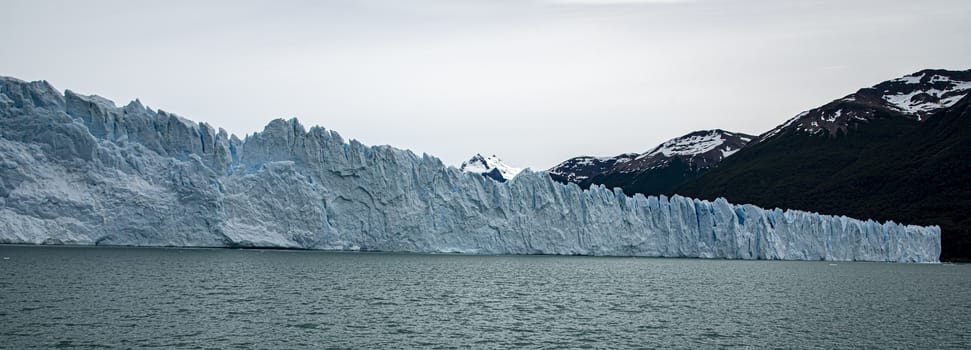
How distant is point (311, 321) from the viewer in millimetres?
23984

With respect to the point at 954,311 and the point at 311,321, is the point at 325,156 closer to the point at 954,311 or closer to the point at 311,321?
the point at 311,321

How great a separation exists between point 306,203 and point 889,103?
15536 cm

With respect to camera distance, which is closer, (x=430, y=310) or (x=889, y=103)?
(x=430, y=310)

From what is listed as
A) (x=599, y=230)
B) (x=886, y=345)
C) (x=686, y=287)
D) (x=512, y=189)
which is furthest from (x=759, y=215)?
(x=886, y=345)

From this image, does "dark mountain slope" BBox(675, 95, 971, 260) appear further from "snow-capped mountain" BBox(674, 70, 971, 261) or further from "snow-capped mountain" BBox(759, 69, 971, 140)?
"snow-capped mountain" BBox(759, 69, 971, 140)

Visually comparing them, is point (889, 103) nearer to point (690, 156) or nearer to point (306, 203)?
point (690, 156)

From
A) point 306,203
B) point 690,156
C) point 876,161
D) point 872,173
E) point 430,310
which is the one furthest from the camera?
point 690,156

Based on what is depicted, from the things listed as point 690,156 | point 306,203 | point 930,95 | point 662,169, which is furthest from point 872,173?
point 306,203

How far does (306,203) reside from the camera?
56094 millimetres

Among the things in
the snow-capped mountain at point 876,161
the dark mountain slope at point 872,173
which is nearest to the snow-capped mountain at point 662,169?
the snow-capped mountain at point 876,161

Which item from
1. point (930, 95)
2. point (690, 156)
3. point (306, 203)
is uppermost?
point (930, 95)

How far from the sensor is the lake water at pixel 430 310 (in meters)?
21.1

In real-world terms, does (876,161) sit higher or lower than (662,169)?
lower

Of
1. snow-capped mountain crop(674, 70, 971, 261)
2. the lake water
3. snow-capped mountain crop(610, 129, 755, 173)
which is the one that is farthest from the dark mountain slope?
the lake water
